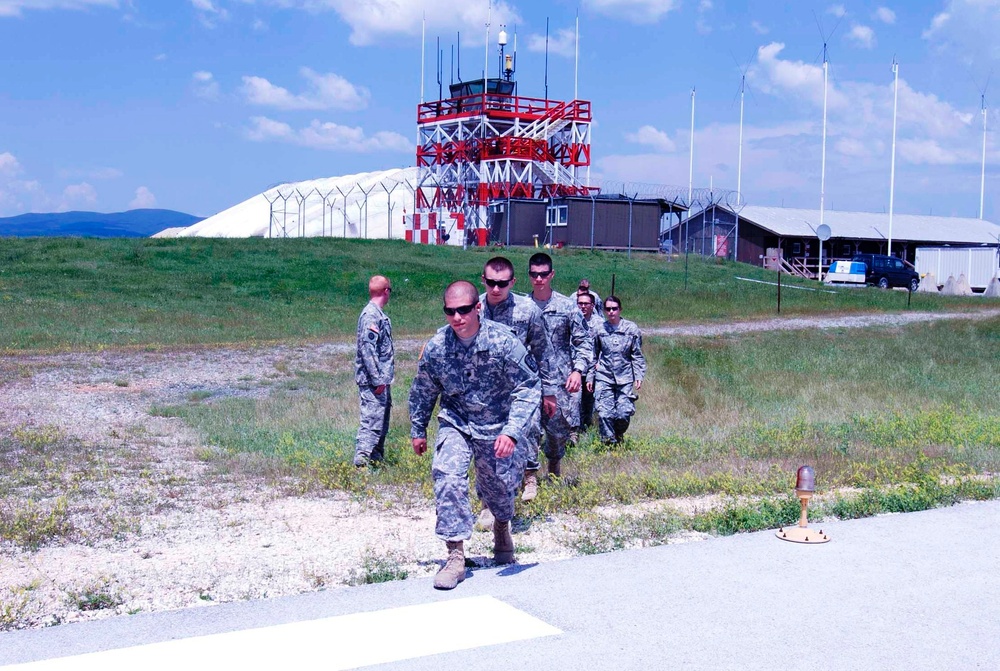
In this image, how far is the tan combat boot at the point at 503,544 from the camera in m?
6.80

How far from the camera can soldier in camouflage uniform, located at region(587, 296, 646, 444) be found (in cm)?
1139

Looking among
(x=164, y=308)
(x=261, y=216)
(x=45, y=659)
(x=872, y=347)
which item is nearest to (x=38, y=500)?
(x=45, y=659)

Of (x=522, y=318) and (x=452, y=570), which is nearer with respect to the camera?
(x=452, y=570)

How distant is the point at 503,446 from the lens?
21.0ft

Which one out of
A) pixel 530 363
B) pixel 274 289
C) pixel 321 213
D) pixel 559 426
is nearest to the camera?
pixel 530 363

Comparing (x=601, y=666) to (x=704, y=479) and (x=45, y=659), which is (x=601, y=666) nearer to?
(x=45, y=659)

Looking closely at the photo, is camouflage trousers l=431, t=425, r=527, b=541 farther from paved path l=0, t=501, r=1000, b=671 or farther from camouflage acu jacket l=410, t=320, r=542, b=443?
paved path l=0, t=501, r=1000, b=671

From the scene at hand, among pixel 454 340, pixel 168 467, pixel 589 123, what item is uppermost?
pixel 589 123

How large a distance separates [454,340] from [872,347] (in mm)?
19519

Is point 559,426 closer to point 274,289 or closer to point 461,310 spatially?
point 461,310

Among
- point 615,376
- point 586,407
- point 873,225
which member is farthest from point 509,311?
point 873,225

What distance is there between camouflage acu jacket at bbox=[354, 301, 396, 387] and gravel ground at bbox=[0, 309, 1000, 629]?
130 cm

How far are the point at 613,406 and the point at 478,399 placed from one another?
4972 mm

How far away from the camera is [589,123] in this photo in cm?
6656
